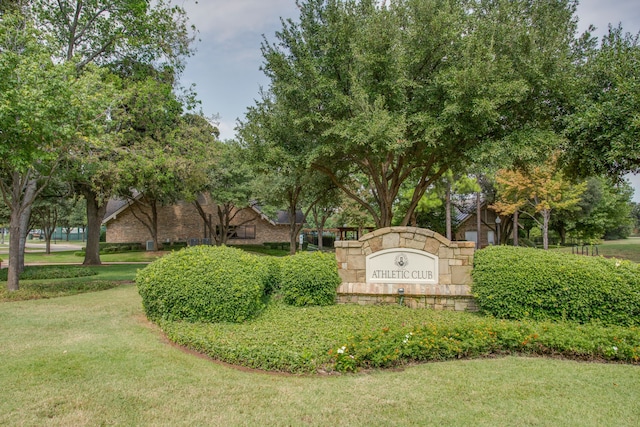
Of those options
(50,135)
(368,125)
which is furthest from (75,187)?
(368,125)

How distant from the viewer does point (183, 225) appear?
33.2 metres

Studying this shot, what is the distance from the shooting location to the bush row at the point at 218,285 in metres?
6.62

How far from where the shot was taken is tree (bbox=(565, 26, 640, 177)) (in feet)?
32.7

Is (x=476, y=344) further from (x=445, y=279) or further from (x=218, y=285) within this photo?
(x=218, y=285)

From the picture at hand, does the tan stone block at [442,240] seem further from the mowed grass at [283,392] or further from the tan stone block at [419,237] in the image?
the mowed grass at [283,392]

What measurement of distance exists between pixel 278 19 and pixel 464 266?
9602mm

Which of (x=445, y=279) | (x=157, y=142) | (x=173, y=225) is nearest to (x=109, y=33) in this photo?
(x=157, y=142)

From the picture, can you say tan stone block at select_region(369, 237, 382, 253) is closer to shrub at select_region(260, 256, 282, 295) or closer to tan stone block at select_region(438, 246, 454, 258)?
tan stone block at select_region(438, 246, 454, 258)

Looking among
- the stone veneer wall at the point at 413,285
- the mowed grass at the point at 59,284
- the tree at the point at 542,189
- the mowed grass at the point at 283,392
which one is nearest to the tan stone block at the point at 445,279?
the stone veneer wall at the point at 413,285

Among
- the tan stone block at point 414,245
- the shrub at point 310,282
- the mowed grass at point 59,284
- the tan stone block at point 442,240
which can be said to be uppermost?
the tan stone block at point 442,240

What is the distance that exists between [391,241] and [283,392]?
4706mm

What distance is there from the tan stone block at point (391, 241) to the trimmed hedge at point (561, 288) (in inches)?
71.7

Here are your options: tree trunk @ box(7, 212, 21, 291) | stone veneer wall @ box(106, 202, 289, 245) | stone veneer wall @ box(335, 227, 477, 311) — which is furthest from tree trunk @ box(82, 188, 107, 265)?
stone veneer wall @ box(335, 227, 477, 311)

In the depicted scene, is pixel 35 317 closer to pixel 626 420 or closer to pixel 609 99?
pixel 626 420
